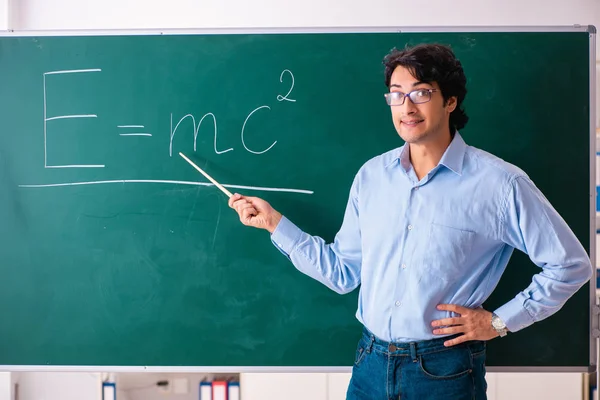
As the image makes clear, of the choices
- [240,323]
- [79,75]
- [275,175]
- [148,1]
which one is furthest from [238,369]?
[148,1]

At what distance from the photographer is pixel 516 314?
1.61m

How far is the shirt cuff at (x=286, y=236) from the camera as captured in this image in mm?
1870

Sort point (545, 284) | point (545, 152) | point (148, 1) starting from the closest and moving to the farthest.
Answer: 1. point (545, 284)
2. point (545, 152)
3. point (148, 1)

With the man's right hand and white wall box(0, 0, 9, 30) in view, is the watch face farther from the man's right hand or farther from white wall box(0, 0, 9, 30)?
white wall box(0, 0, 9, 30)

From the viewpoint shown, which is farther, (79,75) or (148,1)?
(148,1)

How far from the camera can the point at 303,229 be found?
2037 mm

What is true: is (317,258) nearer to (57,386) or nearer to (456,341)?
(456,341)

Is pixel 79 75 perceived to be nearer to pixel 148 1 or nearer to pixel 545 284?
pixel 148 1

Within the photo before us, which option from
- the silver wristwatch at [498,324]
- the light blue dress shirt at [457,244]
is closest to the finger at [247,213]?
the light blue dress shirt at [457,244]

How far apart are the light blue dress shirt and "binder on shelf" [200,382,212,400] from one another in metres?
1.57

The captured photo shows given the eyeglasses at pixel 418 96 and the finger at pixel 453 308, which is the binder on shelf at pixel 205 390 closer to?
the finger at pixel 453 308

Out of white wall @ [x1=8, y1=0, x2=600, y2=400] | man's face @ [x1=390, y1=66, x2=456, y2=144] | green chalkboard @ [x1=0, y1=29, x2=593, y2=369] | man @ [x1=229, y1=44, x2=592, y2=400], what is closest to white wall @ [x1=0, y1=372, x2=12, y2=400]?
green chalkboard @ [x1=0, y1=29, x2=593, y2=369]

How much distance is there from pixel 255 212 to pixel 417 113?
70cm

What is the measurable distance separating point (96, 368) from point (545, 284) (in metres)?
1.67
